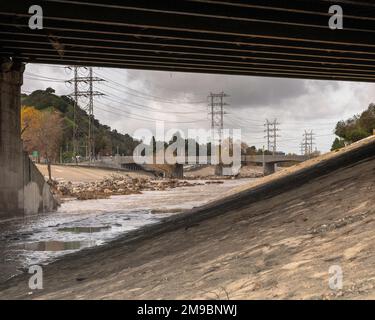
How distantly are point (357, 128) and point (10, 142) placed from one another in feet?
123

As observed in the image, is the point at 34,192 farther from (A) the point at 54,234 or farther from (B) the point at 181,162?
(B) the point at 181,162

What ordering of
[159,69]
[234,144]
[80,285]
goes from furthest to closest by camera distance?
[234,144] < [159,69] < [80,285]

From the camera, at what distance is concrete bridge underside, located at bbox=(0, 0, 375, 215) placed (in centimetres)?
1459

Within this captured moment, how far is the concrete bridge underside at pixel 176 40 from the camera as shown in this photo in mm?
14586

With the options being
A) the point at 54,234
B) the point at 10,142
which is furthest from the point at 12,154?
the point at 54,234

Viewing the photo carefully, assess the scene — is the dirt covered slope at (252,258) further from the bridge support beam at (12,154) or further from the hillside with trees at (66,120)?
the hillside with trees at (66,120)

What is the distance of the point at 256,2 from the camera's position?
45.8ft

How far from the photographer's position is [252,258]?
7391 mm
